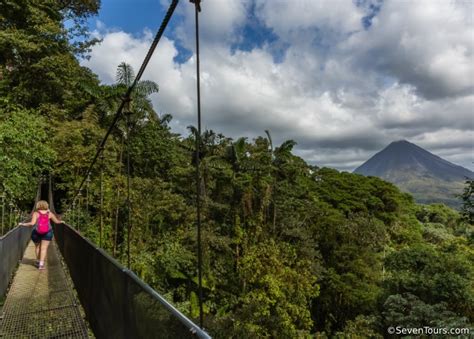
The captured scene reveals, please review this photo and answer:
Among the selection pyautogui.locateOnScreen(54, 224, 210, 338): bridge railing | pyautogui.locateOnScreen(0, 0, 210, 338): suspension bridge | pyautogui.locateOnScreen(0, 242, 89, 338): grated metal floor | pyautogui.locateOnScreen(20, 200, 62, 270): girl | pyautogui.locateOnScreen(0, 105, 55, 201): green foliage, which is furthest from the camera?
pyautogui.locateOnScreen(0, 105, 55, 201): green foliage

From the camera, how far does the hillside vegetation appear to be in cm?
1073

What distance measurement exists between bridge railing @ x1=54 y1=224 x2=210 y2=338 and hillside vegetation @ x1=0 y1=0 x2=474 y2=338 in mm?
5378

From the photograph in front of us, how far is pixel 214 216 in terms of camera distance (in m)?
15.8

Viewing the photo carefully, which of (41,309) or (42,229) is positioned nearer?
(41,309)

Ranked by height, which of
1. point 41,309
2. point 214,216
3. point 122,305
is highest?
point 122,305

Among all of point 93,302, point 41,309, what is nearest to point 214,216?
point 41,309

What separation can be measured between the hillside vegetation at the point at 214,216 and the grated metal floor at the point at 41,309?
369cm

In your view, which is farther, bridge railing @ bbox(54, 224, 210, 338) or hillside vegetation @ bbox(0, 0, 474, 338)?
hillside vegetation @ bbox(0, 0, 474, 338)

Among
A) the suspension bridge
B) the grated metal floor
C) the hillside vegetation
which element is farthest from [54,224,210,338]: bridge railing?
the hillside vegetation

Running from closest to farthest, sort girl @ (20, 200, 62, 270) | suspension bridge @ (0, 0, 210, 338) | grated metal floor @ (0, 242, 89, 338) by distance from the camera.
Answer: suspension bridge @ (0, 0, 210, 338) < grated metal floor @ (0, 242, 89, 338) < girl @ (20, 200, 62, 270)

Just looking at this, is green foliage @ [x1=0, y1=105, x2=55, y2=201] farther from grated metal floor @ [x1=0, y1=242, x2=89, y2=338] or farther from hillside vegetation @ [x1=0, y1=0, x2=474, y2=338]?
grated metal floor @ [x1=0, y1=242, x2=89, y2=338]

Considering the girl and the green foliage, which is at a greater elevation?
the green foliage

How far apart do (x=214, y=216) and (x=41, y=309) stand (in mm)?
12911

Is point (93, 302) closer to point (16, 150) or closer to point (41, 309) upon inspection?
point (41, 309)
